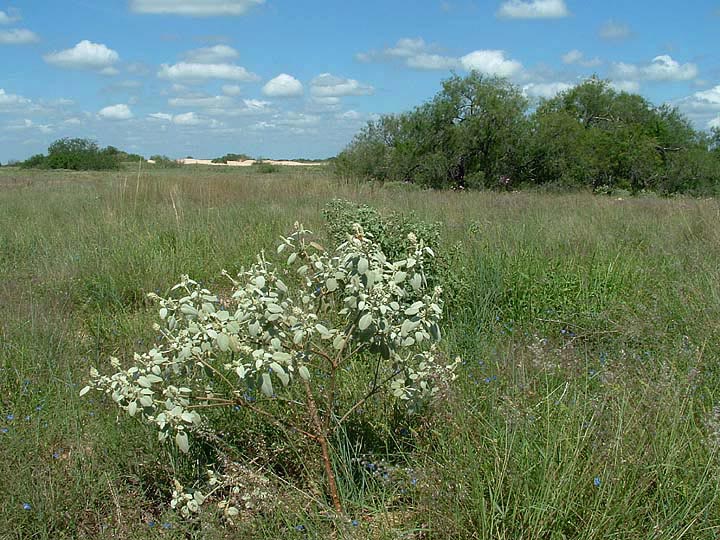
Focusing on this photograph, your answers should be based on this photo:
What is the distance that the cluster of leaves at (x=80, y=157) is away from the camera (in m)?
38.8

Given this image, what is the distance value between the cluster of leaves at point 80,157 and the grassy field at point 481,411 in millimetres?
35178

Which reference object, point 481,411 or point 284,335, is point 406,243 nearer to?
point 481,411

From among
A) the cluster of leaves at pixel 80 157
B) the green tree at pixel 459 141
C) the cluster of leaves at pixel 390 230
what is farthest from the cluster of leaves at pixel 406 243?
the cluster of leaves at pixel 80 157

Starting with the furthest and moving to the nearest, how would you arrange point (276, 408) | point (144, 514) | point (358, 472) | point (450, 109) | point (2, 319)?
point (450, 109) → point (2, 319) → point (276, 408) → point (358, 472) → point (144, 514)

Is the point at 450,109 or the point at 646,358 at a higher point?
the point at 450,109

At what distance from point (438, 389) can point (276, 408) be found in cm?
84

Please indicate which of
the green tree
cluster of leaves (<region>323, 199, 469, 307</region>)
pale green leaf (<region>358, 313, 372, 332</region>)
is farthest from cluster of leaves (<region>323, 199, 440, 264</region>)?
the green tree

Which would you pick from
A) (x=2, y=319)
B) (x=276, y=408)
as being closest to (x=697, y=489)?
(x=276, y=408)

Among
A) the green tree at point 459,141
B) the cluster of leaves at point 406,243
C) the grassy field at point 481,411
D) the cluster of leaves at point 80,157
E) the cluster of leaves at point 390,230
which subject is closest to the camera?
the grassy field at point 481,411

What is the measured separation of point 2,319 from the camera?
4.13 meters

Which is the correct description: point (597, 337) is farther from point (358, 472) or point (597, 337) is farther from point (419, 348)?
point (358, 472)

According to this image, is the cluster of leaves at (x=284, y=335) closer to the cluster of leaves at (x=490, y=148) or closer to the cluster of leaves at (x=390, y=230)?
the cluster of leaves at (x=390, y=230)

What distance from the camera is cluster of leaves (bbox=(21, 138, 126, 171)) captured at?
38.8 metres

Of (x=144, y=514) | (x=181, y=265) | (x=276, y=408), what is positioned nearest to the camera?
(x=144, y=514)
